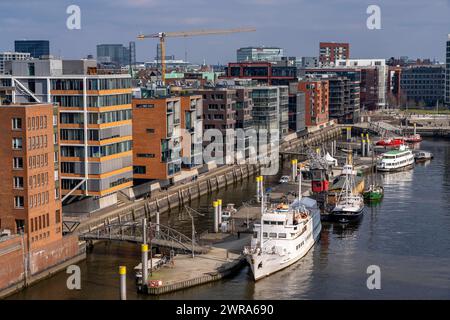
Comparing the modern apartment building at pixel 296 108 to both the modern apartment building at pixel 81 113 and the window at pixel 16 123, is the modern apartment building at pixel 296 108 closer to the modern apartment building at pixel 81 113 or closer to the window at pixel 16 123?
the modern apartment building at pixel 81 113

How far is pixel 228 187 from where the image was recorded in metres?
91.1

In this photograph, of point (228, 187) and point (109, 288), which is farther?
point (228, 187)

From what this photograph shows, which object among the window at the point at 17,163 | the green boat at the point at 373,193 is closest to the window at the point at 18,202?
the window at the point at 17,163

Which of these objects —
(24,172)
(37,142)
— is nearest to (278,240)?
(37,142)

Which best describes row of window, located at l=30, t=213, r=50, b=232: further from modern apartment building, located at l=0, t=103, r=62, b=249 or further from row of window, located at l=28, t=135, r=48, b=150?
row of window, located at l=28, t=135, r=48, b=150

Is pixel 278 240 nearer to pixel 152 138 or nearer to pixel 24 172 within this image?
pixel 24 172

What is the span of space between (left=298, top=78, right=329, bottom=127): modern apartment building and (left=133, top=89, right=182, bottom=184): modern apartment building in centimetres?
6951

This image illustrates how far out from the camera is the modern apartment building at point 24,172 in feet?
164

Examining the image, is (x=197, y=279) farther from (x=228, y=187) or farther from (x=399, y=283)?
(x=228, y=187)

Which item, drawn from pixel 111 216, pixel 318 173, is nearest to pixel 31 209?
pixel 111 216

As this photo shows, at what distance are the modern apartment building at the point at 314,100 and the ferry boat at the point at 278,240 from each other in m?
86.8

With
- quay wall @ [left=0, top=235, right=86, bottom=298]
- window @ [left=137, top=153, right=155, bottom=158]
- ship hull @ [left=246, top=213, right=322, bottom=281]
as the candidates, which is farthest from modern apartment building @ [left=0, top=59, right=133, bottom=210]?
ship hull @ [left=246, top=213, right=322, bottom=281]

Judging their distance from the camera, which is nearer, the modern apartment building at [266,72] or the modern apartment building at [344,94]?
the modern apartment building at [266,72]
